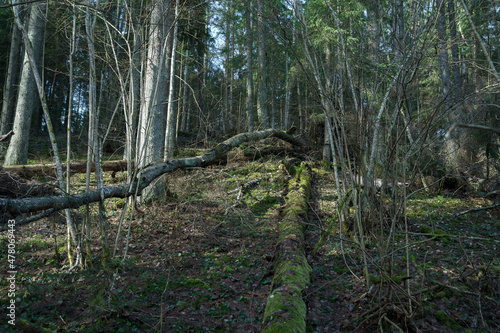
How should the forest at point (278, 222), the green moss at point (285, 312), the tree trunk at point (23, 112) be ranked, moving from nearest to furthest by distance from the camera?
the green moss at point (285, 312) → the forest at point (278, 222) → the tree trunk at point (23, 112)

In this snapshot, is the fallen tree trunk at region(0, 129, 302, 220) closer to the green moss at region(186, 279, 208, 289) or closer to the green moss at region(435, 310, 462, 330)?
the green moss at region(186, 279, 208, 289)

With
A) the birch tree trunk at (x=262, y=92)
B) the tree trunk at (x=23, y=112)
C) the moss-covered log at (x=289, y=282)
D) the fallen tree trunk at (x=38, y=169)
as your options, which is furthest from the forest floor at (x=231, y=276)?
the birch tree trunk at (x=262, y=92)

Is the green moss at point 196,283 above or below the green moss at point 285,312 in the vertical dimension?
below

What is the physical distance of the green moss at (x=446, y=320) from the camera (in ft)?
9.30

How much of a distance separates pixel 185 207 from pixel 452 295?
5.12 metres

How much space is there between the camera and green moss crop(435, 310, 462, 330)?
9.30ft

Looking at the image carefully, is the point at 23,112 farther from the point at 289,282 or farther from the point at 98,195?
the point at 289,282

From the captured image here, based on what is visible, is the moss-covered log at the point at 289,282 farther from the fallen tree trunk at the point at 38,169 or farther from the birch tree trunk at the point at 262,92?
the birch tree trunk at the point at 262,92

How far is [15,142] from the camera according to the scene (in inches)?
368

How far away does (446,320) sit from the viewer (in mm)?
2918

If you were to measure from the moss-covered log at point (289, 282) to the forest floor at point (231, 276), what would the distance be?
19cm

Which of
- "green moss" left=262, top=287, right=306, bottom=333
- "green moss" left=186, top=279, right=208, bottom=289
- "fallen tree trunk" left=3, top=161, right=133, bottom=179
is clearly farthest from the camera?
"fallen tree trunk" left=3, top=161, right=133, bottom=179

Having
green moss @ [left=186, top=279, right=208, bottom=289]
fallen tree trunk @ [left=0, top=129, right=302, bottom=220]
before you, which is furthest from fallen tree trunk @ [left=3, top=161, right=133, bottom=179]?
green moss @ [left=186, top=279, right=208, bottom=289]

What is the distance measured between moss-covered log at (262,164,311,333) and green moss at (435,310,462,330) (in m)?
1.35
